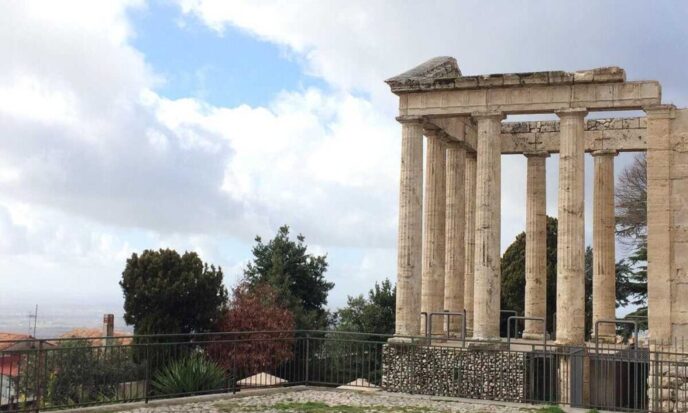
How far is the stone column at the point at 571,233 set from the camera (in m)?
22.8

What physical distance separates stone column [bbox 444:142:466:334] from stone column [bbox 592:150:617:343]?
14.2 feet

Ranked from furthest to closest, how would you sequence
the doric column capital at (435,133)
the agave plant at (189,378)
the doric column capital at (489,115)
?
1. the doric column capital at (435,133)
2. the doric column capital at (489,115)
3. the agave plant at (189,378)

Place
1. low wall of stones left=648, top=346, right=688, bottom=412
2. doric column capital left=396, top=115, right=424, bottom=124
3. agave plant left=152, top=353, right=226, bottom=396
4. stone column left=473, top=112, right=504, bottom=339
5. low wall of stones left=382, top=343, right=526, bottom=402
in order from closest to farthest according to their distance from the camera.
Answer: low wall of stones left=648, top=346, right=688, bottom=412
agave plant left=152, top=353, right=226, bottom=396
low wall of stones left=382, top=343, right=526, bottom=402
stone column left=473, top=112, right=504, bottom=339
doric column capital left=396, top=115, right=424, bottom=124

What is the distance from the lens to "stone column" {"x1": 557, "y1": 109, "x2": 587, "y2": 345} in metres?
22.8

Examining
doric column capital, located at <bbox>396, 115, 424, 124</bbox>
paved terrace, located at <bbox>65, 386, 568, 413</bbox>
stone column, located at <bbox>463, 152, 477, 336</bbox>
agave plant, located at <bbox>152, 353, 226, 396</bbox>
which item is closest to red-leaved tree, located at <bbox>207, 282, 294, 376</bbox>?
stone column, located at <bbox>463, 152, 477, 336</bbox>

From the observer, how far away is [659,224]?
68.5 feet

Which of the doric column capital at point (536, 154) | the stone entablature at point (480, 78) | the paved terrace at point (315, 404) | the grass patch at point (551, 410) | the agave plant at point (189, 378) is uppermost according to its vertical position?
the stone entablature at point (480, 78)

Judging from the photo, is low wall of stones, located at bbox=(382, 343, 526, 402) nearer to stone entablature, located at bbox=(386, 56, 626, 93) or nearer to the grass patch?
the grass patch

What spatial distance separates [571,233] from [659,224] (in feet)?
8.63

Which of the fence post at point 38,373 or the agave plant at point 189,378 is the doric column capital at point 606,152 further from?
the fence post at point 38,373

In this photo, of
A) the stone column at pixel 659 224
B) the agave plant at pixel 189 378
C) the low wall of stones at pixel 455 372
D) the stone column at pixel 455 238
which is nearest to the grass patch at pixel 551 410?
the low wall of stones at pixel 455 372

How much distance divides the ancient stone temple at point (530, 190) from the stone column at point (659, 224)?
2 centimetres

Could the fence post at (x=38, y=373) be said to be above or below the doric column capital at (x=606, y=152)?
below

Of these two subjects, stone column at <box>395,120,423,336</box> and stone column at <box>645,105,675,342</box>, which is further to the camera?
stone column at <box>395,120,423,336</box>
